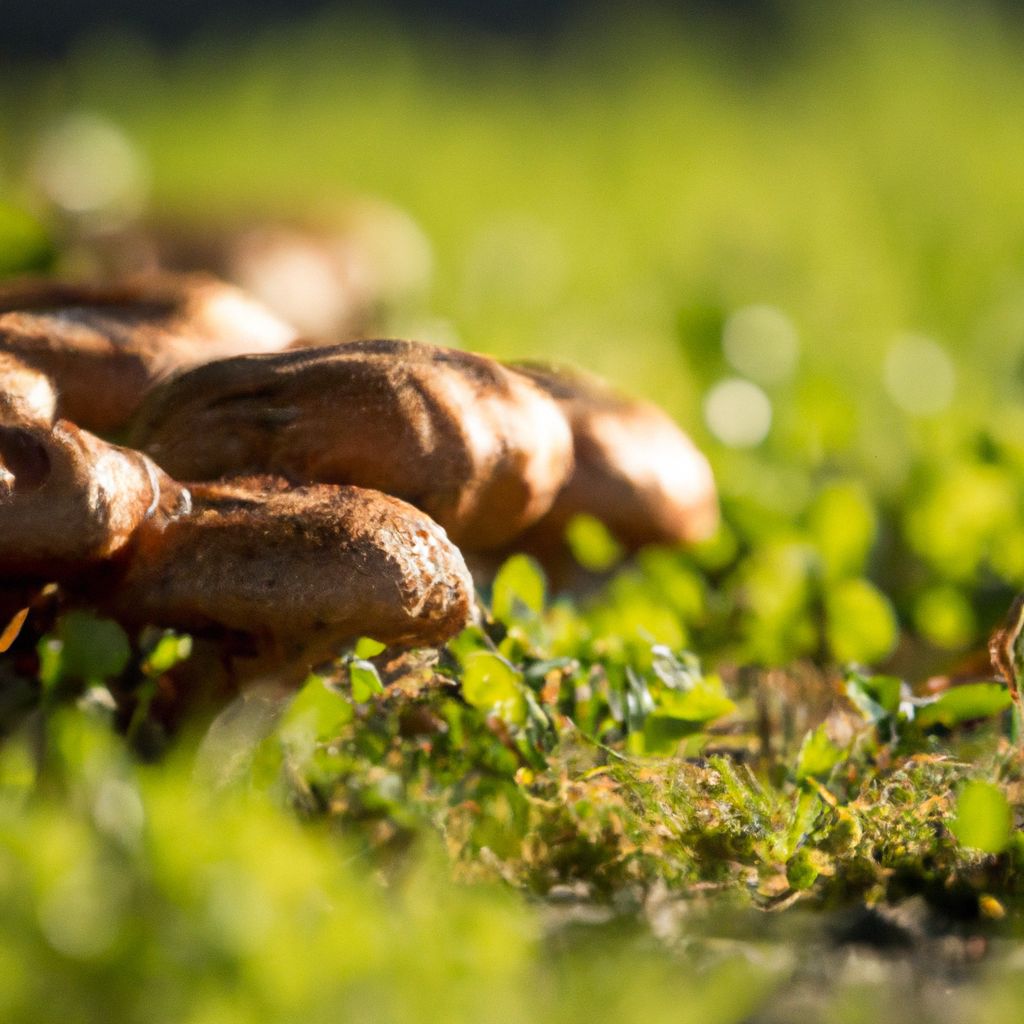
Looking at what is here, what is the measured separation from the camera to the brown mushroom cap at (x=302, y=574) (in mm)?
1271

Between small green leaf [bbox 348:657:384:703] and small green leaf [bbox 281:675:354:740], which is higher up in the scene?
small green leaf [bbox 348:657:384:703]

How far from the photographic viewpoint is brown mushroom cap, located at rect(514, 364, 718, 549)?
1.72m

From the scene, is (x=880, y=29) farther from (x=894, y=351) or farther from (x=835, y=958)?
(x=835, y=958)

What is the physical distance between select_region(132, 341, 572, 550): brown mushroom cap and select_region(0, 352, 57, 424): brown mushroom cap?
11 cm

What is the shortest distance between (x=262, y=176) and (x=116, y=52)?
2.19m

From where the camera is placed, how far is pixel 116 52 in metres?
7.00

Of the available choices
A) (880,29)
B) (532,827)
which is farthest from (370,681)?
(880,29)

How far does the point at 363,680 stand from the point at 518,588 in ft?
0.79

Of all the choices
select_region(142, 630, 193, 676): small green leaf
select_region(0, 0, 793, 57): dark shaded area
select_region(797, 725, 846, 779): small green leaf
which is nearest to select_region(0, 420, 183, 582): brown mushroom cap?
select_region(142, 630, 193, 676): small green leaf

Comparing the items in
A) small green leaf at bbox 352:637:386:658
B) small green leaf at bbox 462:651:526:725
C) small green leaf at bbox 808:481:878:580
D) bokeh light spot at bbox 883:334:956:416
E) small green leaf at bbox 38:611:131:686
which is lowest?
small green leaf at bbox 38:611:131:686

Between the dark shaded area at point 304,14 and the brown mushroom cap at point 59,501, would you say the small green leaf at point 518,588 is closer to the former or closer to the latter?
the brown mushroom cap at point 59,501

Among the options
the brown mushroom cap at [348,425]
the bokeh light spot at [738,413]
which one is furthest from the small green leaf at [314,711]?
the bokeh light spot at [738,413]

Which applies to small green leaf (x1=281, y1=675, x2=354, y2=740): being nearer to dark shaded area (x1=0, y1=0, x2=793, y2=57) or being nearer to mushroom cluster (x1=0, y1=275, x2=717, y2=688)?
mushroom cluster (x1=0, y1=275, x2=717, y2=688)

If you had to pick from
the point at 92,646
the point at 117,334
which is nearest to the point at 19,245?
the point at 117,334
